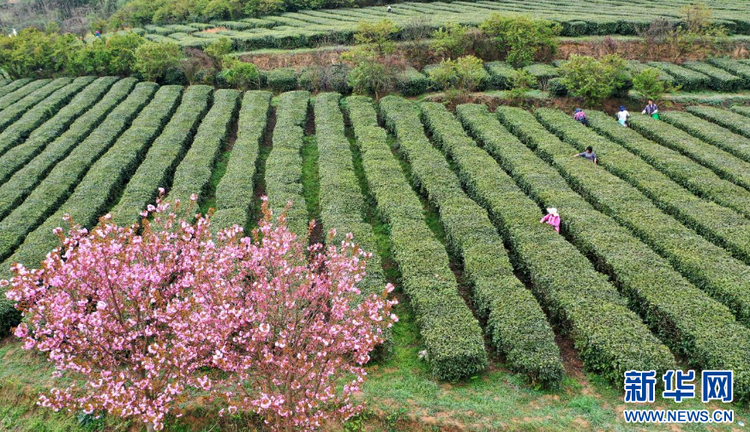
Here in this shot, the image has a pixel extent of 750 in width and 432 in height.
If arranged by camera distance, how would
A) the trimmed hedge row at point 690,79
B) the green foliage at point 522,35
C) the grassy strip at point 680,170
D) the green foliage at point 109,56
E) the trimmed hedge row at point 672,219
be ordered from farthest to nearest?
the green foliage at point 109,56 < the green foliage at point 522,35 < the trimmed hedge row at point 690,79 < the grassy strip at point 680,170 < the trimmed hedge row at point 672,219

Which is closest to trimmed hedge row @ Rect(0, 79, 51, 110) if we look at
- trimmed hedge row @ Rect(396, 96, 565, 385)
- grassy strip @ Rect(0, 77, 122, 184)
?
grassy strip @ Rect(0, 77, 122, 184)

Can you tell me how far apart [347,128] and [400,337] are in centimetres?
1557

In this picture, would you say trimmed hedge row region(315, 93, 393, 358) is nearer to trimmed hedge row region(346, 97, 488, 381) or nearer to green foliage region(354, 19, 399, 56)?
trimmed hedge row region(346, 97, 488, 381)

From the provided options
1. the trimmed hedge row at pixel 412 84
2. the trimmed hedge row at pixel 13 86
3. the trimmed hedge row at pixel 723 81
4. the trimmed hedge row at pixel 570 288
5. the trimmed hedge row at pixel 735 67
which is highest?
the trimmed hedge row at pixel 13 86

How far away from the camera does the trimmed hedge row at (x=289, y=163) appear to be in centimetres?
1569

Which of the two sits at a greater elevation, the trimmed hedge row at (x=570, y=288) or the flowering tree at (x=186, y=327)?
Answer: the flowering tree at (x=186, y=327)

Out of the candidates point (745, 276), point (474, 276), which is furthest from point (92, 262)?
point (745, 276)

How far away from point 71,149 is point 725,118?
30824mm

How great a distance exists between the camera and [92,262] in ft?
25.3

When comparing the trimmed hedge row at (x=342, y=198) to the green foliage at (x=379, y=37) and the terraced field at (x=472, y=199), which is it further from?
the green foliage at (x=379, y=37)

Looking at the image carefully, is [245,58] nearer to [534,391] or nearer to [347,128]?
[347,128]

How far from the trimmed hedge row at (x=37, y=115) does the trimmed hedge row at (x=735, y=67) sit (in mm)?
39192

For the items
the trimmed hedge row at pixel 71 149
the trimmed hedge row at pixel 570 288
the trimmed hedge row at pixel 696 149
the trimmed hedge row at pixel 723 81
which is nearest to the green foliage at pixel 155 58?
the trimmed hedge row at pixel 71 149

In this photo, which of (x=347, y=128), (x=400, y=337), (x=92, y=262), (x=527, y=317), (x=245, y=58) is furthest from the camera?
(x=245, y=58)
